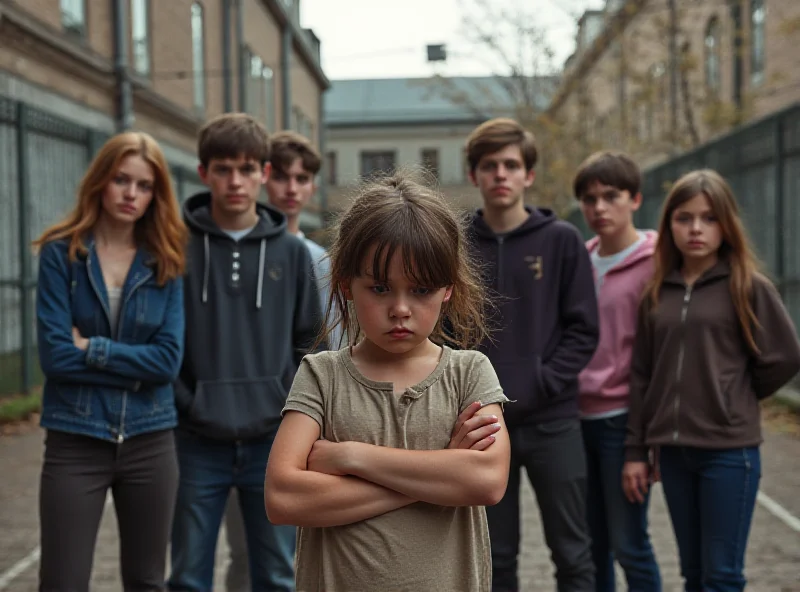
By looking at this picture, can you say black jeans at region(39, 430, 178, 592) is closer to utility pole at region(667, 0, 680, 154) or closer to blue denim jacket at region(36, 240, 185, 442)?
blue denim jacket at region(36, 240, 185, 442)

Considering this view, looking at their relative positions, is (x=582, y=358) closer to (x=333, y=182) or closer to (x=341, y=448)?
(x=341, y=448)

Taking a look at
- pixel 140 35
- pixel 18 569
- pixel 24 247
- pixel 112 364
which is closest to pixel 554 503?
pixel 112 364

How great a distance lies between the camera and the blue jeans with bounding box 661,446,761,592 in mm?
3633

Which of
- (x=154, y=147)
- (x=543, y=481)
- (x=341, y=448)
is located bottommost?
(x=543, y=481)

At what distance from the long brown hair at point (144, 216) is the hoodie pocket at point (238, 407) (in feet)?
1.54

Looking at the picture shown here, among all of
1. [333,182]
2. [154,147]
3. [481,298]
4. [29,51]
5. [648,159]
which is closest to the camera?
[481,298]

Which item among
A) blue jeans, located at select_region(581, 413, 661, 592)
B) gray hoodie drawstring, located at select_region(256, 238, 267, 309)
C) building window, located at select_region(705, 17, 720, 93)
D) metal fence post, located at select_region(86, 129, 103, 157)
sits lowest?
blue jeans, located at select_region(581, 413, 661, 592)

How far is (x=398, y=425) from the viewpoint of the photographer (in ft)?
7.11

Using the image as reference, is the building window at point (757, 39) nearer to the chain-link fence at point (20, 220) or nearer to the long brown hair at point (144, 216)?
the chain-link fence at point (20, 220)

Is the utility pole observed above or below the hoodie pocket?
above

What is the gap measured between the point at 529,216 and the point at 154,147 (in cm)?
152

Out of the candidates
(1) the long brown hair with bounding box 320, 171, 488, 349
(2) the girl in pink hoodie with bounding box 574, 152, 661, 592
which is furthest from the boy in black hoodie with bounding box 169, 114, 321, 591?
(1) the long brown hair with bounding box 320, 171, 488, 349

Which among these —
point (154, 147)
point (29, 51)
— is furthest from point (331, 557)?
point (29, 51)

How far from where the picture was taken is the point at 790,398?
35.5 ft
